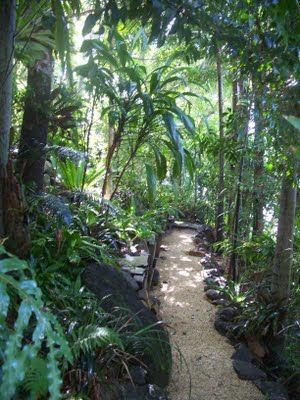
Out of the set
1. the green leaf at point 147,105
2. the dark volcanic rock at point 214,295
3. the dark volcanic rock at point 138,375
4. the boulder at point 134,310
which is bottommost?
the dark volcanic rock at point 214,295

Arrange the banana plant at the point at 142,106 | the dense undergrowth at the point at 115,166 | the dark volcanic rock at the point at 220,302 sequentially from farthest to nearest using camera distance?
1. the dark volcanic rock at the point at 220,302
2. the banana plant at the point at 142,106
3. the dense undergrowth at the point at 115,166

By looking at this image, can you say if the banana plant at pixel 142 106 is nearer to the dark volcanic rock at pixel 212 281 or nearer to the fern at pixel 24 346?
the dark volcanic rock at pixel 212 281

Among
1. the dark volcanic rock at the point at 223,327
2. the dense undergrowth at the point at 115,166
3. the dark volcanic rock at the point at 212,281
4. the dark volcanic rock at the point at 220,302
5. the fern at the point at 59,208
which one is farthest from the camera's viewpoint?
the dark volcanic rock at the point at 212,281

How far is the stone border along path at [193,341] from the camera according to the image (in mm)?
2693

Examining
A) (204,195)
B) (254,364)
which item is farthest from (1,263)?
(204,195)

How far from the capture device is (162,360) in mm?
2529

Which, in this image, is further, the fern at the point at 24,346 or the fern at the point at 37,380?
the fern at the point at 37,380

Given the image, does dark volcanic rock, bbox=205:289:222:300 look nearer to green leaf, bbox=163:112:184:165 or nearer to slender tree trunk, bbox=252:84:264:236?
slender tree trunk, bbox=252:84:264:236

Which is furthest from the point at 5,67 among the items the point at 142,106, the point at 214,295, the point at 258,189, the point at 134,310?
the point at 214,295

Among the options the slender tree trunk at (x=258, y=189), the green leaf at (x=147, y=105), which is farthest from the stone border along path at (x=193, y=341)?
the green leaf at (x=147, y=105)

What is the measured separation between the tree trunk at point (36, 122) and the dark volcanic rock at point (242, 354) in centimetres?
225

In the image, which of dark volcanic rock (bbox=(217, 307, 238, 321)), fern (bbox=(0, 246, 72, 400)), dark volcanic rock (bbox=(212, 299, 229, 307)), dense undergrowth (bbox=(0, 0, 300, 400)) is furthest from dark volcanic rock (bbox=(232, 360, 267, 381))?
fern (bbox=(0, 246, 72, 400))

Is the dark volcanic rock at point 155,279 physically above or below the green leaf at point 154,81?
below

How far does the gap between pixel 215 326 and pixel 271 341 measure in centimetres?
54
